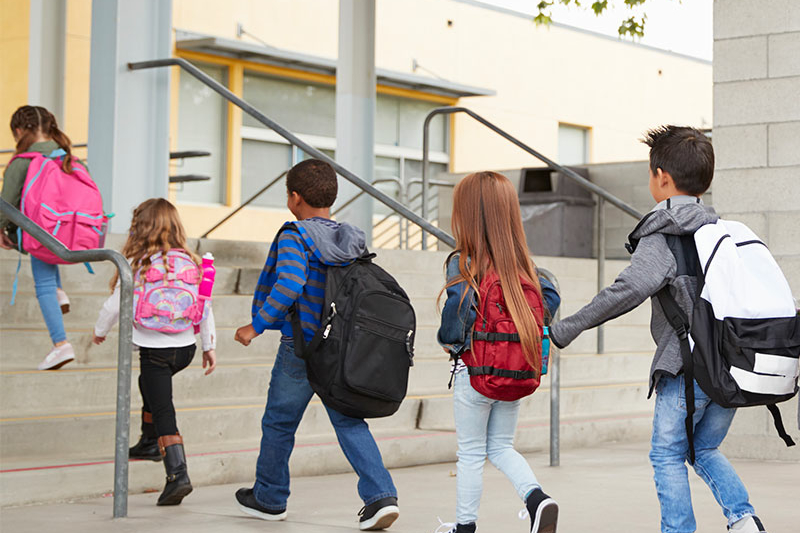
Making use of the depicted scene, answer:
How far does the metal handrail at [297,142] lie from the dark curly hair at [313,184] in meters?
1.53

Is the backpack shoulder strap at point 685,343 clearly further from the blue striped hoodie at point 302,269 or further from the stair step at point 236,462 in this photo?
the stair step at point 236,462

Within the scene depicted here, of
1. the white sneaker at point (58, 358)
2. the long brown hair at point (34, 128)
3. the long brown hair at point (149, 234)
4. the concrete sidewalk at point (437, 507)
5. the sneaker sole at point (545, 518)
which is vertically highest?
the long brown hair at point (34, 128)

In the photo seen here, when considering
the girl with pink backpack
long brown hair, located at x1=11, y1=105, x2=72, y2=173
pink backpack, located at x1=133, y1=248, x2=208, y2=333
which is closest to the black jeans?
the girl with pink backpack

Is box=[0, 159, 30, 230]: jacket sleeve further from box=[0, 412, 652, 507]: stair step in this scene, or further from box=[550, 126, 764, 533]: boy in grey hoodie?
box=[550, 126, 764, 533]: boy in grey hoodie

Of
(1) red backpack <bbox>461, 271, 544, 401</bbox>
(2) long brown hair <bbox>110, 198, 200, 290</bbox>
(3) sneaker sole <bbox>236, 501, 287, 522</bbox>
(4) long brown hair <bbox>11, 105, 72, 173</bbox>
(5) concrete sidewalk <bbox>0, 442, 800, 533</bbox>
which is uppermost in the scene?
(4) long brown hair <bbox>11, 105, 72, 173</bbox>

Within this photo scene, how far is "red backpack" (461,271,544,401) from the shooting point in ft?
13.1

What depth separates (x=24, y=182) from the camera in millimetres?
6242

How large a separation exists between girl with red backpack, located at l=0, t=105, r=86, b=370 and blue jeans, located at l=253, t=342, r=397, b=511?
1.70 metres

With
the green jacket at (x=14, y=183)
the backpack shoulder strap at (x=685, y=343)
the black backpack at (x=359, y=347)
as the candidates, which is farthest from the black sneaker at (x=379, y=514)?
the green jacket at (x=14, y=183)

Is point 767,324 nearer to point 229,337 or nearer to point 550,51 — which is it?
point 229,337

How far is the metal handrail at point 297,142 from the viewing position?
23.0ft

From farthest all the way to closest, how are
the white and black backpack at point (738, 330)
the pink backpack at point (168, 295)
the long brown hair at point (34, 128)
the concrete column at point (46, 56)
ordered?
the concrete column at point (46, 56) → the long brown hair at point (34, 128) → the pink backpack at point (168, 295) → the white and black backpack at point (738, 330)

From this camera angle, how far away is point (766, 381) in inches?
139

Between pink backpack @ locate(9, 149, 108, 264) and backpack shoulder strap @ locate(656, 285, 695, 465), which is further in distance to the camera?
pink backpack @ locate(9, 149, 108, 264)
